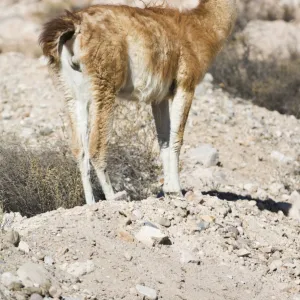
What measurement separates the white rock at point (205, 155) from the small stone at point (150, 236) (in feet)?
13.3

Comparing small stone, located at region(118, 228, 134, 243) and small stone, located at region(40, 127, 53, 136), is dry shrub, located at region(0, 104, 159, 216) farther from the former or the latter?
small stone, located at region(40, 127, 53, 136)

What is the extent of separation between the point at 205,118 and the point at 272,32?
875 cm

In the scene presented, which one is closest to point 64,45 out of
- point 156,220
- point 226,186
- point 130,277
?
point 156,220

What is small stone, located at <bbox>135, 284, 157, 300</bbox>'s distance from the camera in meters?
6.14

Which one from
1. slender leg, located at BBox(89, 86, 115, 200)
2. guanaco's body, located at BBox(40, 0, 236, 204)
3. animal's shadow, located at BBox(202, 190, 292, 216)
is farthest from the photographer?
animal's shadow, located at BBox(202, 190, 292, 216)

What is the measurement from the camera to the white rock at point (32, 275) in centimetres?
578

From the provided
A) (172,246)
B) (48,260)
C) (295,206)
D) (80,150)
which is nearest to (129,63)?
(80,150)

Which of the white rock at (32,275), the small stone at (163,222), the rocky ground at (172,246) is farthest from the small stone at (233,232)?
the white rock at (32,275)

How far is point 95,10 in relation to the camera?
7984 millimetres

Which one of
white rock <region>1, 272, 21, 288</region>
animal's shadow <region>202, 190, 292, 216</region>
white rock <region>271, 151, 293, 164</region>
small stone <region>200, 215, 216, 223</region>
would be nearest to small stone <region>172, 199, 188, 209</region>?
small stone <region>200, 215, 216, 223</region>

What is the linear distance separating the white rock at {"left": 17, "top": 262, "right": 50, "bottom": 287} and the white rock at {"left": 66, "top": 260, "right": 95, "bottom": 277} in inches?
11.6

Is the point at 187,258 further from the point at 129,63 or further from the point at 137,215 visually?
the point at 129,63

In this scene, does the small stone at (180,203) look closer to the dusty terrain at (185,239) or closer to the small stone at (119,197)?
the dusty terrain at (185,239)

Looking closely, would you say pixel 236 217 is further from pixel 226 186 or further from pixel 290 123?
pixel 290 123
